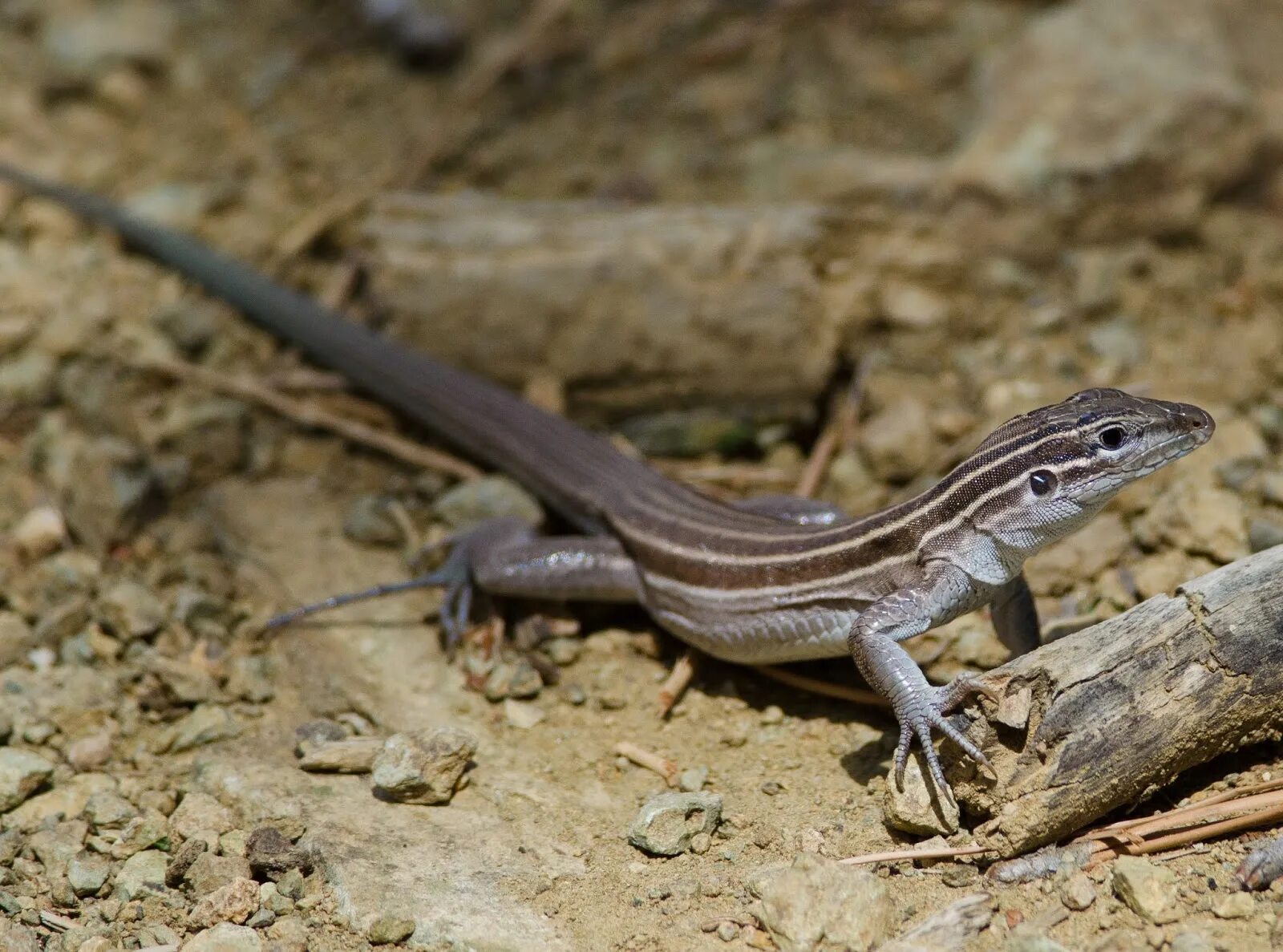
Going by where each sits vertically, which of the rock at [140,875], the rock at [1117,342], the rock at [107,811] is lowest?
the rock at [140,875]

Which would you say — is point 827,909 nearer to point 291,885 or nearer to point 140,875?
point 291,885

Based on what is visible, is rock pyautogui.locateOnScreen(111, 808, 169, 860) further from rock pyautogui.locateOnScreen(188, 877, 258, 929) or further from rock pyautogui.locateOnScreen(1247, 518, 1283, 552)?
rock pyautogui.locateOnScreen(1247, 518, 1283, 552)

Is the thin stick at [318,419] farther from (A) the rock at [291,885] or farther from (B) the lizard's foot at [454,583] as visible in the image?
(A) the rock at [291,885]

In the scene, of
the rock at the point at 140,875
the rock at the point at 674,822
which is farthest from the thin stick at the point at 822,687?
the rock at the point at 140,875

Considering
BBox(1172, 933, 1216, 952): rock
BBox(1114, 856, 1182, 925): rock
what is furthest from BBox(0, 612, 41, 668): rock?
BBox(1172, 933, 1216, 952): rock

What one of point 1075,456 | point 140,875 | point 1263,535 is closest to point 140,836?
point 140,875

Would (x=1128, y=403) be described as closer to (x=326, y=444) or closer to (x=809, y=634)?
(x=809, y=634)
